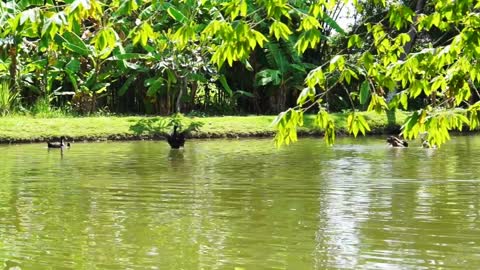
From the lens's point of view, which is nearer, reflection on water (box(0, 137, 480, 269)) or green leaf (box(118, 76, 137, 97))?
reflection on water (box(0, 137, 480, 269))

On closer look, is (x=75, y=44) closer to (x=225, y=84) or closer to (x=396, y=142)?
(x=225, y=84)

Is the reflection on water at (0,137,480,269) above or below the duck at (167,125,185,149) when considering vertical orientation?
below

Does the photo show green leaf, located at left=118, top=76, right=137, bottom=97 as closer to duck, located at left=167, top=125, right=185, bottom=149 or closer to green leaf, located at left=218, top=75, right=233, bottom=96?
green leaf, located at left=218, top=75, right=233, bottom=96

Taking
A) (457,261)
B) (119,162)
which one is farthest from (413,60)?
(119,162)

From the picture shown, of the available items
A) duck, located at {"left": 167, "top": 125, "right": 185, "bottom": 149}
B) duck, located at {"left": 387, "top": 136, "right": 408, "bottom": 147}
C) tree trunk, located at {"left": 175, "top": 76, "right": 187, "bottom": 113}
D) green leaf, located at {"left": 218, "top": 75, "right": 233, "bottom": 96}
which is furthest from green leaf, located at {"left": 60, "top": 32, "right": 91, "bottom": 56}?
duck, located at {"left": 387, "top": 136, "right": 408, "bottom": 147}

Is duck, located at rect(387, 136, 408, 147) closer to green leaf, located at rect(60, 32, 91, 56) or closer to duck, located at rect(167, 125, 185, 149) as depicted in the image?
duck, located at rect(167, 125, 185, 149)

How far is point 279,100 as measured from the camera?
1028 inches

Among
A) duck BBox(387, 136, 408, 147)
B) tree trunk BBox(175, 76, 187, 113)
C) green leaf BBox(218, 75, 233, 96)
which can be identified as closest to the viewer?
duck BBox(387, 136, 408, 147)

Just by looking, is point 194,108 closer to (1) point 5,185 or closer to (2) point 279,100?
(2) point 279,100

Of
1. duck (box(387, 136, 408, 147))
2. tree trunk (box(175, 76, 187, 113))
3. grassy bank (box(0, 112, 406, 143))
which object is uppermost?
tree trunk (box(175, 76, 187, 113))

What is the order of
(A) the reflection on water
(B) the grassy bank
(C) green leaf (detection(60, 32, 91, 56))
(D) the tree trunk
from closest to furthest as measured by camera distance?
(A) the reflection on water → (B) the grassy bank → (C) green leaf (detection(60, 32, 91, 56)) → (D) the tree trunk

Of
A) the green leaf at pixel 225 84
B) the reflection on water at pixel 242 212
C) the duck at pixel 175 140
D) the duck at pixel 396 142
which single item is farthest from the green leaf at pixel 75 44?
the duck at pixel 396 142

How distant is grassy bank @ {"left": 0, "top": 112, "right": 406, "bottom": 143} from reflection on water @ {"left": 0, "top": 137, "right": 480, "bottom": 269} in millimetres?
5476

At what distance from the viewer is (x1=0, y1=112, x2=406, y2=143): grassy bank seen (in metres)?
19.1
